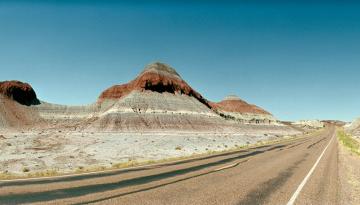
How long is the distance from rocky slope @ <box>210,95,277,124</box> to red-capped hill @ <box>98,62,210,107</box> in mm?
22313

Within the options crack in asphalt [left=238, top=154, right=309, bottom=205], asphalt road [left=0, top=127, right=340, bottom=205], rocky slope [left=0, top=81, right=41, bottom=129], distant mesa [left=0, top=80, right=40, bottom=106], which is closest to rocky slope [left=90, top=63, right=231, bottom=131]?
rocky slope [left=0, top=81, right=41, bottom=129]

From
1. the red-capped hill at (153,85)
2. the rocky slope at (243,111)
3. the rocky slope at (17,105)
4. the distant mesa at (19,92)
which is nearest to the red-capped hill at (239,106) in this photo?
the rocky slope at (243,111)

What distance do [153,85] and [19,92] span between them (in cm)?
4590

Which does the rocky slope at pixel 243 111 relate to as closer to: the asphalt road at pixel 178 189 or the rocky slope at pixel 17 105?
the rocky slope at pixel 17 105

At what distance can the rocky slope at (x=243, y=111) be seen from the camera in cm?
13929

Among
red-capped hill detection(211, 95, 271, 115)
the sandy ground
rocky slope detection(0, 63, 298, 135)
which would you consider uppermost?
red-capped hill detection(211, 95, 271, 115)

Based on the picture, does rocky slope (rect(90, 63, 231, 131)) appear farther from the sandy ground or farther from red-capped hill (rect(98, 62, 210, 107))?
the sandy ground

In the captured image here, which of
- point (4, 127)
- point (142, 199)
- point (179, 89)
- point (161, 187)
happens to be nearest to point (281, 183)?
point (161, 187)

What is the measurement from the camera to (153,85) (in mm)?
114062

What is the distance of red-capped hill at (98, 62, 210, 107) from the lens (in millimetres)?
114062

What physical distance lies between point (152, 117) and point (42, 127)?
33.0 metres

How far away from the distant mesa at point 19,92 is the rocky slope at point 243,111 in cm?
7138

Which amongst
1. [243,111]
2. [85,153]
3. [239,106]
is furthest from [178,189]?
[239,106]

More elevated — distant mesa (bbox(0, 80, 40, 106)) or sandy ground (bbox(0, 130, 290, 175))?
distant mesa (bbox(0, 80, 40, 106))
